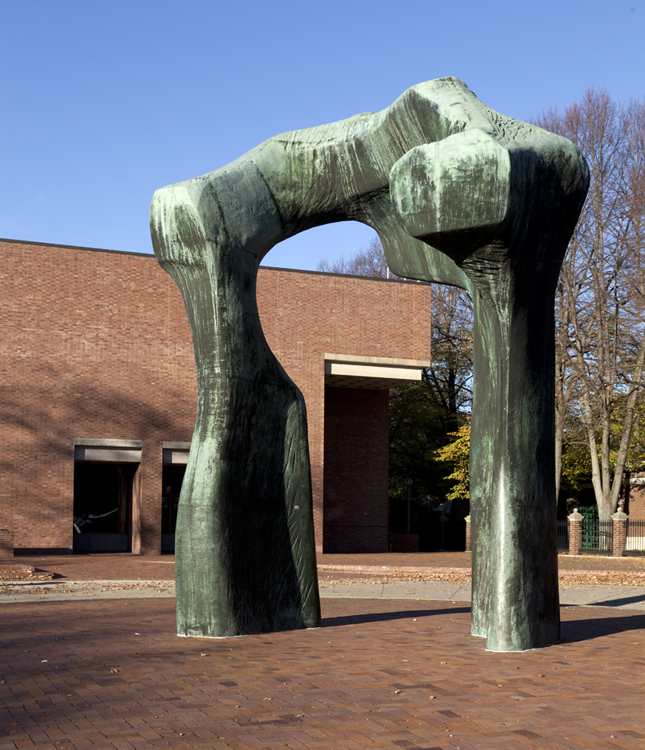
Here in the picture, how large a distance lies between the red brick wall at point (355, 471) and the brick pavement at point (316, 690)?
22.0 meters

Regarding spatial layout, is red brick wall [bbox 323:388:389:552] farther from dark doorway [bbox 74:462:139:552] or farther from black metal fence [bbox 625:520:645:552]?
black metal fence [bbox 625:520:645:552]

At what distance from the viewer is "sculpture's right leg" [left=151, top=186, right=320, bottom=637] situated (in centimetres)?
750

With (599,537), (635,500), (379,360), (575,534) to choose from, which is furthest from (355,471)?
(635,500)

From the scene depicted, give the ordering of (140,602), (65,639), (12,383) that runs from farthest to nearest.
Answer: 1. (12,383)
2. (140,602)
3. (65,639)

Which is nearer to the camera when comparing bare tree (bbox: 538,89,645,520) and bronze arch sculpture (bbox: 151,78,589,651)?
bronze arch sculpture (bbox: 151,78,589,651)

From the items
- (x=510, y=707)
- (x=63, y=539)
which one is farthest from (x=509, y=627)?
(x=63, y=539)

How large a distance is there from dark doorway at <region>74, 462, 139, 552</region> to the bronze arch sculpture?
19.2 meters

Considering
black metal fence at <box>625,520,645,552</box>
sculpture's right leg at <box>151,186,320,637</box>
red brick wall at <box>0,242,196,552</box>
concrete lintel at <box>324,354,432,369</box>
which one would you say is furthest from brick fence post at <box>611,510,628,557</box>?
sculpture's right leg at <box>151,186,320,637</box>

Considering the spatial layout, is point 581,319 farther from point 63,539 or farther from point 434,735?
point 434,735

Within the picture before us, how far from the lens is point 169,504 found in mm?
27969

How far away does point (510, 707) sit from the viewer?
5117 millimetres

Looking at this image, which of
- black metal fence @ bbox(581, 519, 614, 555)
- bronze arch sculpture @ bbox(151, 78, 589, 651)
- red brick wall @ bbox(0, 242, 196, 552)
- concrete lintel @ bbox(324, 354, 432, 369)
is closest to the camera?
bronze arch sculpture @ bbox(151, 78, 589, 651)

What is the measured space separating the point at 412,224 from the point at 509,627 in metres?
3.24

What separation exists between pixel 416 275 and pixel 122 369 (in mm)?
18493
